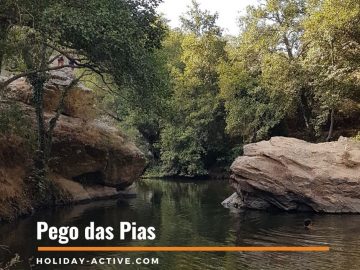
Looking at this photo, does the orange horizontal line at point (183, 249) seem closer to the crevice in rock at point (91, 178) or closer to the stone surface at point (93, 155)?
the stone surface at point (93, 155)

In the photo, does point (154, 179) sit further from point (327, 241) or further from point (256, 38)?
point (327, 241)

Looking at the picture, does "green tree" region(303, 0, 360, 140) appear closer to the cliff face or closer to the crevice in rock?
the cliff face

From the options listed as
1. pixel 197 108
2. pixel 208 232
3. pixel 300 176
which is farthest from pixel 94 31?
pixel 197 108

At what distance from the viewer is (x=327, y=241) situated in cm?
1730

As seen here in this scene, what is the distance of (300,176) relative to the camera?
77.0ft

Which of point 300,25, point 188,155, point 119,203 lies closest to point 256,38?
point 300,25

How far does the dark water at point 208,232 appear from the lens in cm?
1456

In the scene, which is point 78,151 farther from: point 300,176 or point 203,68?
point 203,68

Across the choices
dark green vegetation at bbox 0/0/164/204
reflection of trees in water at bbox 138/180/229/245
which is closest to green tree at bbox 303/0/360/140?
reflection of trees in water at bbox 138/180/229/245

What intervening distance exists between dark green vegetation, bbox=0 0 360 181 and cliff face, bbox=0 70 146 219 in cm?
159

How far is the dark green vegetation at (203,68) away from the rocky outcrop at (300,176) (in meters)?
5.58

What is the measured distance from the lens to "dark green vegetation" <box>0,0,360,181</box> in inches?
706

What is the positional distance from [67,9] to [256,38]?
26421 mm

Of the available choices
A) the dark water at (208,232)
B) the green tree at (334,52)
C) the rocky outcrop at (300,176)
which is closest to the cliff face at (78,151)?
the dark water at (208,232)
